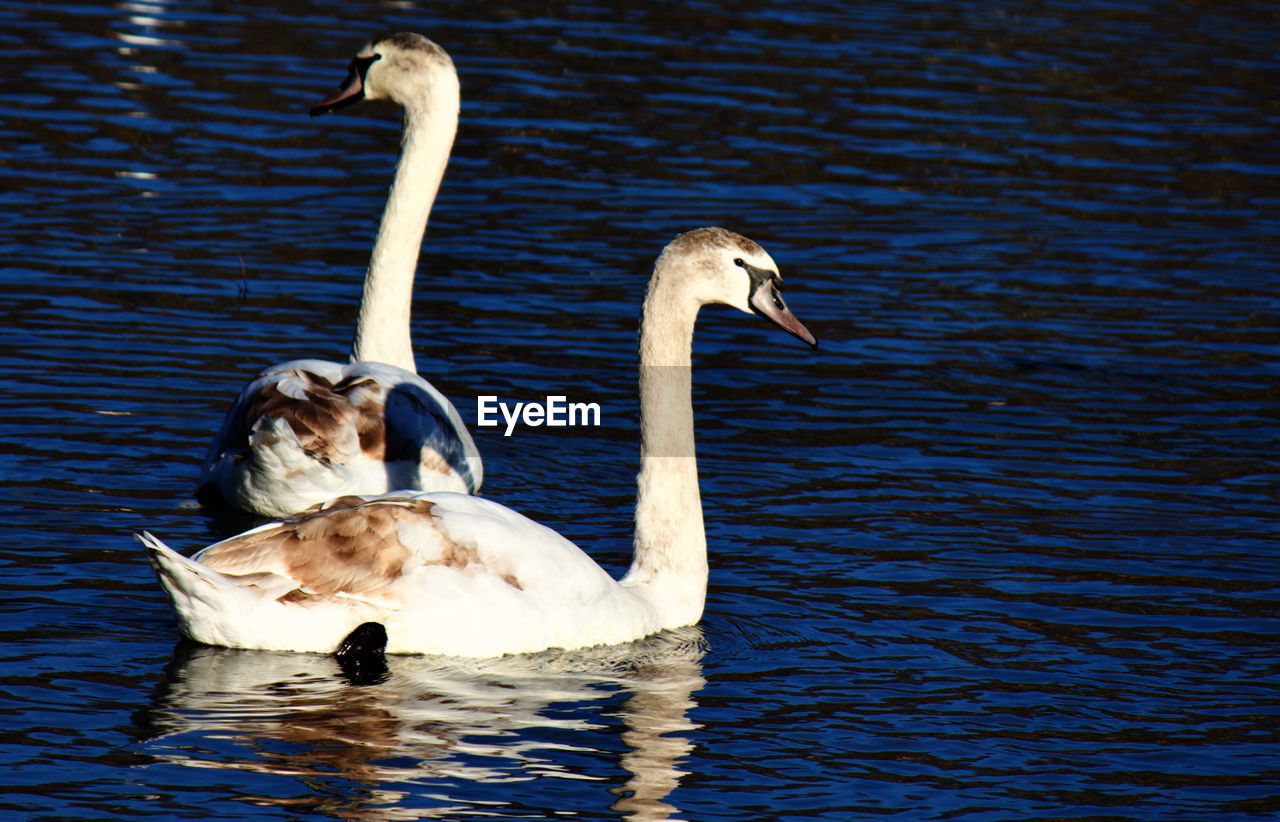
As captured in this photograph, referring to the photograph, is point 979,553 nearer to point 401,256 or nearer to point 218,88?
point 401,256

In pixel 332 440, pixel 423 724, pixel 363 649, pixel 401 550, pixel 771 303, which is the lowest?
pixel 423 724

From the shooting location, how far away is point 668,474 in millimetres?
9312

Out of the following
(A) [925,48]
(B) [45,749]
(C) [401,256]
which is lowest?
(B) [45,749]

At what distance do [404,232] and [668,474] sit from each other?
351 centimetres

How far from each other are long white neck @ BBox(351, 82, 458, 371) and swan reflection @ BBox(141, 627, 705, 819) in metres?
3.57

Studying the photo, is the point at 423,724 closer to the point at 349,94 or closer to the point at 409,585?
the point at 409,585

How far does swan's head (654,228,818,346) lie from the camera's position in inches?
366

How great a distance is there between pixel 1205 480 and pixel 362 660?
554 centimetres

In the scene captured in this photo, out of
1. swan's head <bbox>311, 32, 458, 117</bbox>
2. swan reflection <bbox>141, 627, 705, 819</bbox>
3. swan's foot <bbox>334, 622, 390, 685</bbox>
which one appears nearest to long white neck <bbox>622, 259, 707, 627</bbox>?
swan reflection <bbox>141, 627, 705, 819</bbox>

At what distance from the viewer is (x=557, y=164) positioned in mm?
18688

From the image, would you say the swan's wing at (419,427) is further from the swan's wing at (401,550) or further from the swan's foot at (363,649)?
the swan's foot at (363,649)

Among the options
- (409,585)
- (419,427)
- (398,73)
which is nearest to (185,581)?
(409,585)

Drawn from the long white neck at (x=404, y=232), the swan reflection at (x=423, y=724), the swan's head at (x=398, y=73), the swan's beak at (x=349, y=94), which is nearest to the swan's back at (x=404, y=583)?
the swan reflection at (x=423, y=724)

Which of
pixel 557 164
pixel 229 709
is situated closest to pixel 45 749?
pixel 229 709
